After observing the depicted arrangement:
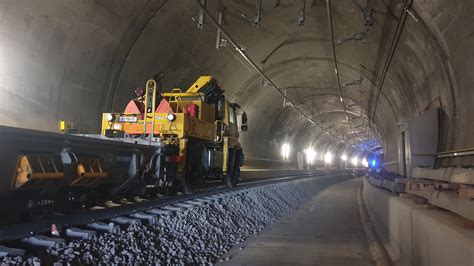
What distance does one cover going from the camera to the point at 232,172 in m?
12.7

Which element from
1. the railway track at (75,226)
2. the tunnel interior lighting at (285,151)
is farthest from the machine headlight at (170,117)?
the tunnel interior lighting at (285,151)

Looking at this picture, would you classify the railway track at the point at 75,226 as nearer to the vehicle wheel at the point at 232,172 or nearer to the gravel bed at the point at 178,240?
the gravel bed at the point at 178,240

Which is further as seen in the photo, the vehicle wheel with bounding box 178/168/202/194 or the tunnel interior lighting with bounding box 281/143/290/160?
the tunnel interior lighting with bounding box 281/143/290/160

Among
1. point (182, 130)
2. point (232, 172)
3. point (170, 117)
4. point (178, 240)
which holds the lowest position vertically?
point (178, 240)

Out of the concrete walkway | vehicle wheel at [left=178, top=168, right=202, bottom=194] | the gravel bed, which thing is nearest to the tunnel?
the concrete walkway

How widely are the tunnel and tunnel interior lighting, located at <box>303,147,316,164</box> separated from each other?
20.6 meters

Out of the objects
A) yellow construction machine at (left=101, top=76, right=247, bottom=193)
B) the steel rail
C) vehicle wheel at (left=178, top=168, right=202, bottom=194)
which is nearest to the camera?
the steel rail

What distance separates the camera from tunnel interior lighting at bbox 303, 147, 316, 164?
124 feet

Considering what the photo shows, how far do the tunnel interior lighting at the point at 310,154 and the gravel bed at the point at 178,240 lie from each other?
28.5 metres

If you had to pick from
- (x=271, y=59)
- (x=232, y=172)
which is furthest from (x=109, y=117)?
(x=271, y=59)

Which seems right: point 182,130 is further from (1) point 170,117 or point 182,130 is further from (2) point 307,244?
(2) point 307,244

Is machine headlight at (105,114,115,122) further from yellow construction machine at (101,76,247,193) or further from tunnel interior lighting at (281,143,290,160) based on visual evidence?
tunnel interior lighting at (281,143,290,160)

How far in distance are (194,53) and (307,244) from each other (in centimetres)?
835

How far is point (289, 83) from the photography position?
826 inches
